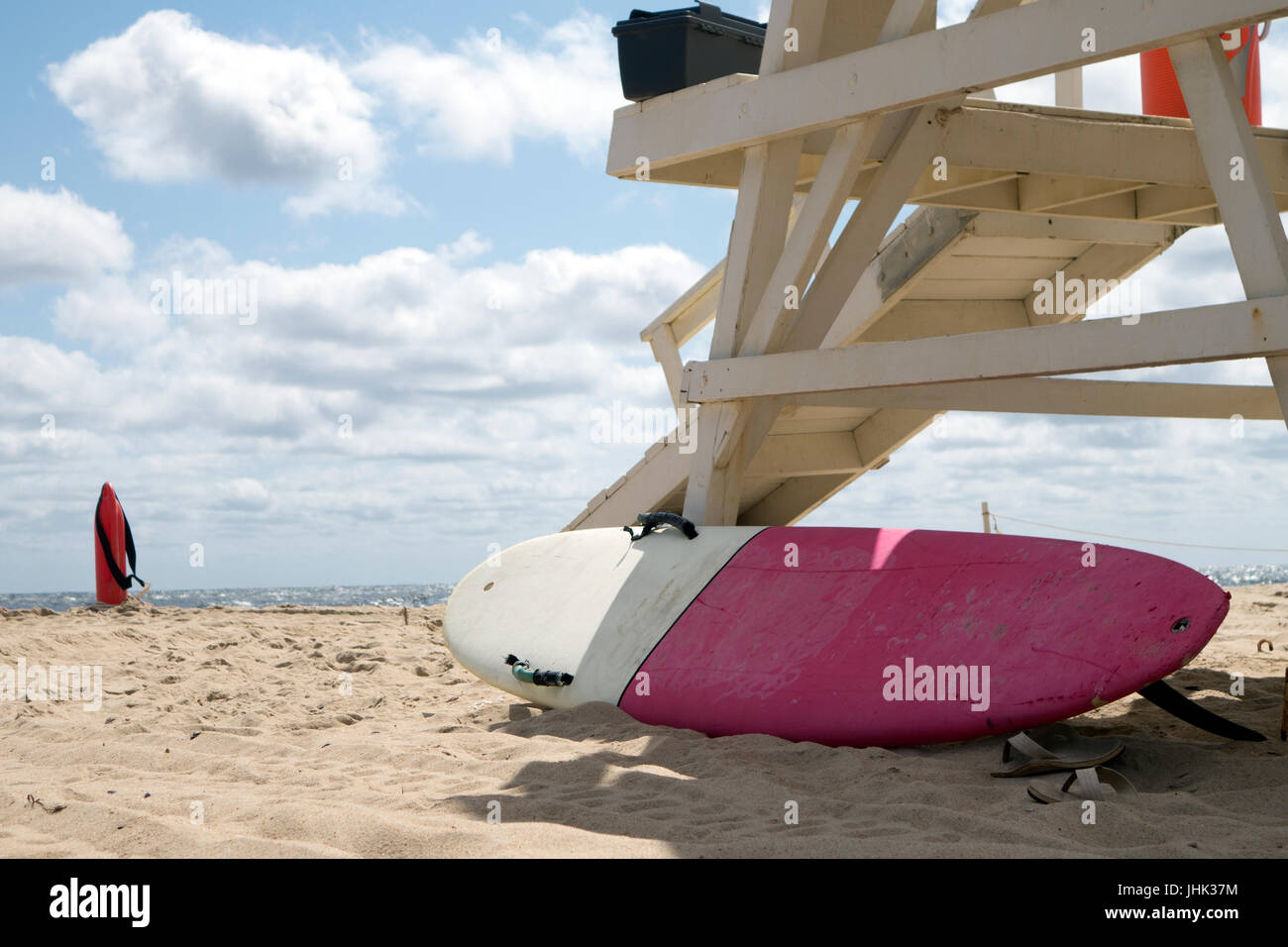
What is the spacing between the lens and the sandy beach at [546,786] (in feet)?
8.53

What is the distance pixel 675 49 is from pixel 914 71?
1741mm

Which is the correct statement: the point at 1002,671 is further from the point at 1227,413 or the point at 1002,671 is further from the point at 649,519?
the point at 1227,413

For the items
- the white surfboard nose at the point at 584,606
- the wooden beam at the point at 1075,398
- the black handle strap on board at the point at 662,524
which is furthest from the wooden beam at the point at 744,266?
the wooden beam at the point at 1075,398

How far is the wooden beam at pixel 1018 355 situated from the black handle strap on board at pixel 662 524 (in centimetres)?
53

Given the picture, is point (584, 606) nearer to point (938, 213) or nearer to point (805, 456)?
point (805, 456)

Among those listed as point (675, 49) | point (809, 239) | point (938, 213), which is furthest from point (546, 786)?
point (938, 213)

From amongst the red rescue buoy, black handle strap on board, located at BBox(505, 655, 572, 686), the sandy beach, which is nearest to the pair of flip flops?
the sandy beach

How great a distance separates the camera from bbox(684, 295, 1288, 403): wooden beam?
3285mm

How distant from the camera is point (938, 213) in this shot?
632 centimetres

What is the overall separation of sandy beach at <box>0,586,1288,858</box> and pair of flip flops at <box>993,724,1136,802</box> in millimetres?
66

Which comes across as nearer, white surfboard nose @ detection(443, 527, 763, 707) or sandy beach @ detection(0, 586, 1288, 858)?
sandy beach @ detection(0, 586, 1288, 858)

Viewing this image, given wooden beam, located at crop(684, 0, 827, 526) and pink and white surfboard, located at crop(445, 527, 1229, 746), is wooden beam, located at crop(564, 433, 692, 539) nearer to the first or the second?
wooden beam, located at crop(684, 0, 827, 526)
